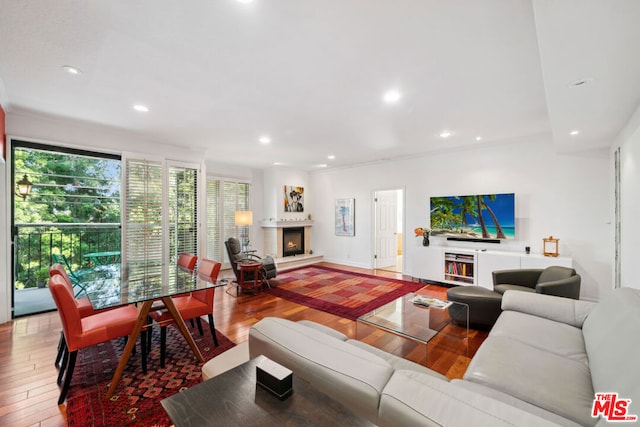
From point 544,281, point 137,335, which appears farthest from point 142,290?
point 544,281

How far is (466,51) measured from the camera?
6.88ft

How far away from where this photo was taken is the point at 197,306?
104 inches

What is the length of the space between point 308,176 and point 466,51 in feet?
19.7

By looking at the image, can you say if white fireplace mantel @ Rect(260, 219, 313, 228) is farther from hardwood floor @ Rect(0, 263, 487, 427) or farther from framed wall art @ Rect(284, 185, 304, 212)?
hardwood floor @ Rect(0, 263, 487, 427)

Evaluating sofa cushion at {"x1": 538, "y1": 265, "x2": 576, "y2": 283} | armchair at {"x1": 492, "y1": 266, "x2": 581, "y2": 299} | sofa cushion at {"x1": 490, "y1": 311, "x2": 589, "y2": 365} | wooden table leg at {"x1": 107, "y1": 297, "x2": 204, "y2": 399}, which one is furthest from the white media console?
wooden table leg at {"x1": 107, "y1": 297, "x2": 204, "y2": 399}

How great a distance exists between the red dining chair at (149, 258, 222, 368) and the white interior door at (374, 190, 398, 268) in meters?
4.59

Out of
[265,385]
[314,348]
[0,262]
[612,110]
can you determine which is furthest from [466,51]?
[0,262]

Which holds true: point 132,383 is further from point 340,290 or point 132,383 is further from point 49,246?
point 49,246

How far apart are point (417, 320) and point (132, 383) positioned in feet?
8.47

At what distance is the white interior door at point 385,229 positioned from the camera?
A: 6.68 meters

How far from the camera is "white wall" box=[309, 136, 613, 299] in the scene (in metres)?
4.00

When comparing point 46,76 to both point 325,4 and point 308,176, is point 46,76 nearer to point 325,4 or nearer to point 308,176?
point 325,4

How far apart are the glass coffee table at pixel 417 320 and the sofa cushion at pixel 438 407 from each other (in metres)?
1.63

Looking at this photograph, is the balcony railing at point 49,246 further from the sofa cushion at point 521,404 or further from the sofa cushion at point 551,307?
the sofa cushion at point 551,307
